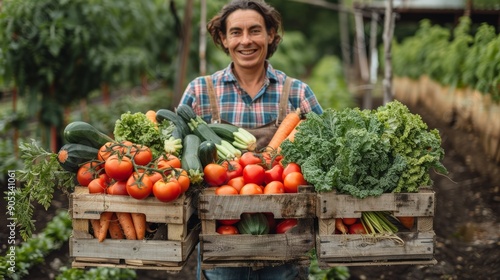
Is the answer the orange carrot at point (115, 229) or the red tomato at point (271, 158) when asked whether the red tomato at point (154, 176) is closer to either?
the orange carrot at point (115, 229)

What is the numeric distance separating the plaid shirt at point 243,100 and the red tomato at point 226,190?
1002mm

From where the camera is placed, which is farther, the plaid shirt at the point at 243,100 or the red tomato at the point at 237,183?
the plaid shirt at the point at 243,100

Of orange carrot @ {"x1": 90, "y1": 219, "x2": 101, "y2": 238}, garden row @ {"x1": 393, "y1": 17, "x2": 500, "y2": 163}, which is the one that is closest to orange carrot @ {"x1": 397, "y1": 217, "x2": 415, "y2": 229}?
orange carrot @ {"x1": 90, "y1": 219, "x2": 101, "y2": 238}

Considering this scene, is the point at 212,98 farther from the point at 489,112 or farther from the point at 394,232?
the point at 489,112

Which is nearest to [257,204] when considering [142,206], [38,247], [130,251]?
[142,206]

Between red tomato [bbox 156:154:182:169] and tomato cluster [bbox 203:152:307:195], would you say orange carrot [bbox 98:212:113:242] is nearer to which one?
red tomato [bbox 156:154:182:169]

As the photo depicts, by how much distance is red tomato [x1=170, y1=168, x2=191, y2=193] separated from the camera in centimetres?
273

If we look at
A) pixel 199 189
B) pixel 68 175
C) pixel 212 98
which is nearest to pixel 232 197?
pixel 199 189

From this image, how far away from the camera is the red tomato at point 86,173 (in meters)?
2.89

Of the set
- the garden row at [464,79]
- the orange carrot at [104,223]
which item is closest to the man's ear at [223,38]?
the orange carrot at [104,223]

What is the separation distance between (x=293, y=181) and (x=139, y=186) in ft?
2.56

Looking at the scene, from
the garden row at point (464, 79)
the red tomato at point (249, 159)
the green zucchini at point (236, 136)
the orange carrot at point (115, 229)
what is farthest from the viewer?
the garden row at point (464, 79)

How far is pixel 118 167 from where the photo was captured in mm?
2719

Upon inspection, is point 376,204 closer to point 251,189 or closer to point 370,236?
point 370,236
